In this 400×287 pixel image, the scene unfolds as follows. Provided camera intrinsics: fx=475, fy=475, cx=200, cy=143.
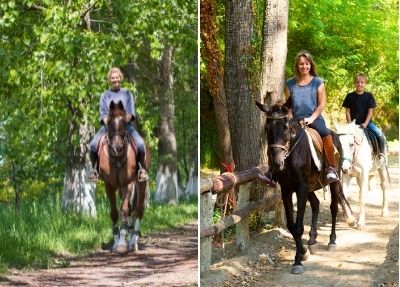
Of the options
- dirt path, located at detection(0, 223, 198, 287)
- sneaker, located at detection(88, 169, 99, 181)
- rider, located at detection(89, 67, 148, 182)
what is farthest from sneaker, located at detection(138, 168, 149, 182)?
dirt path, located at detection(0, 223, 198, 287)

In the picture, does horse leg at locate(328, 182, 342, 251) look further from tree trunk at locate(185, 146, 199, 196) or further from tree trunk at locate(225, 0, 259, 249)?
tree trunk at locate(185, 146, 199, 196)

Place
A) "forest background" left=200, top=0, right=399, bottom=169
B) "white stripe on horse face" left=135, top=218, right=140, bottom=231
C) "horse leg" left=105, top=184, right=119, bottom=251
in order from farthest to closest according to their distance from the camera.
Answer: "white stripe on horse face" left=135, top=218, right=140, bottom=231 < "horse leg" left=105, top=184, right=119, bottom=251 < "forest background" left=200, top=0, right=399, bottom=169

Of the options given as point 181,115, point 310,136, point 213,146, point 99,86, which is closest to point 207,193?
point 213,146

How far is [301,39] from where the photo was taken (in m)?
1.98

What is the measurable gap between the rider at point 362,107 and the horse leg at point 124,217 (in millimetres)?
1054

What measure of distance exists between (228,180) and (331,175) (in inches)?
17.6

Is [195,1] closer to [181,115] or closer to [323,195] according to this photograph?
[181,115]

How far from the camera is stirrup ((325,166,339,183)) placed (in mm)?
2061

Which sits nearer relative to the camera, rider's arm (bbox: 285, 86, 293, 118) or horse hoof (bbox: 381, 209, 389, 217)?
rider's arm (bbox: 285, 86, 293, 118)

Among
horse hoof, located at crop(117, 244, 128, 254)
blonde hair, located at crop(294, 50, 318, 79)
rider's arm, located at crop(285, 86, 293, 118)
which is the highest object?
blonde hair, located at crop(294, 50, 318, 79)

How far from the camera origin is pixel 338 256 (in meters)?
2.09

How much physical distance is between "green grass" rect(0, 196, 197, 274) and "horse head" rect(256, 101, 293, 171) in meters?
0.63

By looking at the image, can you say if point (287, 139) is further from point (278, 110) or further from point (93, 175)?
point (93, 175)

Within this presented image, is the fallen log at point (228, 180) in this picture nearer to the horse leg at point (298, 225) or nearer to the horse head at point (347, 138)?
the horse leg at point (298, 225)
